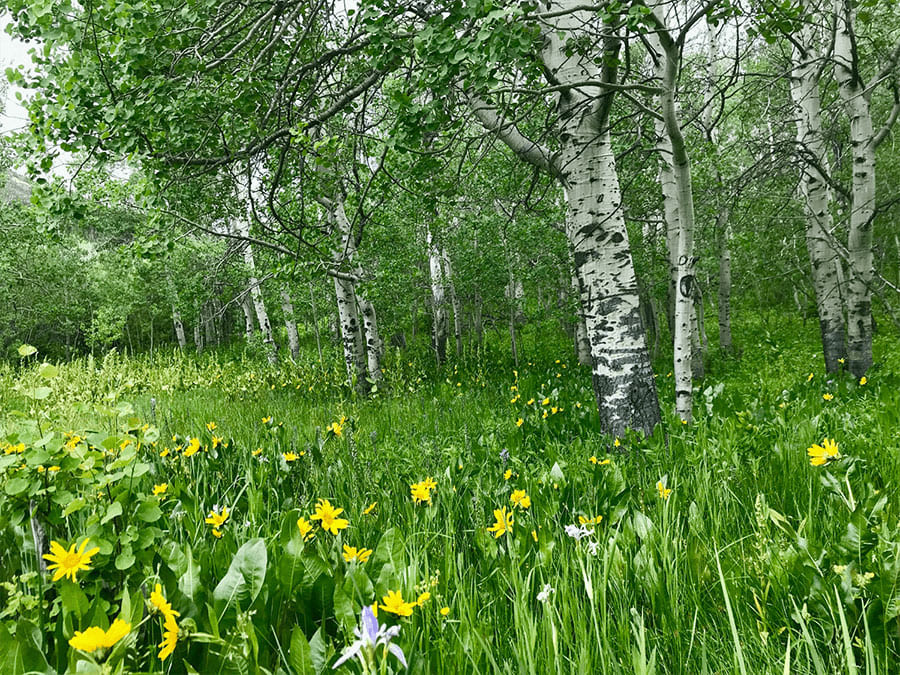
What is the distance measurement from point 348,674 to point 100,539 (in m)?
0.86

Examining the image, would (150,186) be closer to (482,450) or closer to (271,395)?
(482,450)

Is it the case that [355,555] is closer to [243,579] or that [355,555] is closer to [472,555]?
[243,579]

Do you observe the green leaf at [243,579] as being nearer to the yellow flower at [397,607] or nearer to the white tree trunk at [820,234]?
the yellow flower at [397,607]

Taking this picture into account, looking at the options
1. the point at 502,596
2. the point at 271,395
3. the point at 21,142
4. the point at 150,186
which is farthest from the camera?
the point at 271,395

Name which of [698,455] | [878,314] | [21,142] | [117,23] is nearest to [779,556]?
[698,455]

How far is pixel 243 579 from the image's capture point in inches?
49.7

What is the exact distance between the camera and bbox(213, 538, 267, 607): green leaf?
4.10 feet

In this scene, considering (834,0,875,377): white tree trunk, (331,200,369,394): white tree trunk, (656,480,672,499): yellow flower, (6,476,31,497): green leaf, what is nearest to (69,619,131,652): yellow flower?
(6,476,31,497): green leaf

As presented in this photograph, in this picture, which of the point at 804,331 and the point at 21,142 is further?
the point at 804,331

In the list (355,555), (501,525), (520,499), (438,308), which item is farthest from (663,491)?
(438,308)

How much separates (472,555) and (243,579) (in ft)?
3.23

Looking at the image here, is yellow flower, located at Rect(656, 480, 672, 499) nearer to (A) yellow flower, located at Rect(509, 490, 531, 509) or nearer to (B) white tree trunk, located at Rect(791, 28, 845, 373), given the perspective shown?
(A) yellow flower, located at Rect(509, 490, 531, 509)

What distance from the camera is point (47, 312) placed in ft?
61.4

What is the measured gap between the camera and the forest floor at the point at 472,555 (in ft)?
3.73
